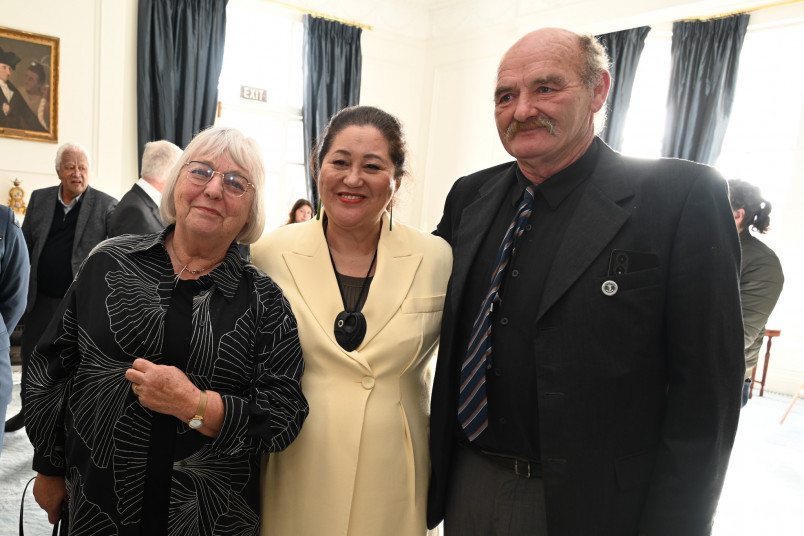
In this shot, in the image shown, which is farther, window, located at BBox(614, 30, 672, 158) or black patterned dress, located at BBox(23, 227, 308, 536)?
window, located at BBox(614, 30, 672, 158)

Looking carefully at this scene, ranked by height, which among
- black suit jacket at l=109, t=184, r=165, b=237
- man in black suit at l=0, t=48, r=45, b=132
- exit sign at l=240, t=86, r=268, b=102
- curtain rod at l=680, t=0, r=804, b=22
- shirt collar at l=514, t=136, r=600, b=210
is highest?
curtain rod at l=680, t=0, r=804, b=22

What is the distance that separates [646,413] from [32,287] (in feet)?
12.0

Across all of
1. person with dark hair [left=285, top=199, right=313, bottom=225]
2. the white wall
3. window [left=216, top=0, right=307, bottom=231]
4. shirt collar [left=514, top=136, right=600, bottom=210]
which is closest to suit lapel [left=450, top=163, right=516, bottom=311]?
shirt collar [left=514, top=136, right=600, bottom=210]

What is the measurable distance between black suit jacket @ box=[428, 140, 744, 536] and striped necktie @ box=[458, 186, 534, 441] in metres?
0.13

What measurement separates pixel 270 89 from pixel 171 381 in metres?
6.93

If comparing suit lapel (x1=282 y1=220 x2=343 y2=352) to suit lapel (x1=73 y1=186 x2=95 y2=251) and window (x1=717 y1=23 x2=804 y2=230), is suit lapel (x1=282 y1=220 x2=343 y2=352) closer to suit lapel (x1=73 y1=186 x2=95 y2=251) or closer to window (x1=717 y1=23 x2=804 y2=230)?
suit lapel (x1=73 y1=186 x2=95 y2=251)

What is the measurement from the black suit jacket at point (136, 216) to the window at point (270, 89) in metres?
4.47

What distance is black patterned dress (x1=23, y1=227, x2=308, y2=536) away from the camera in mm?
1295

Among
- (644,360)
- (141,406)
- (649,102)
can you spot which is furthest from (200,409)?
(649,102)

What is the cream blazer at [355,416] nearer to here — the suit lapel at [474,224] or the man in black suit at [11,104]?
the suit lapel at [474,224]

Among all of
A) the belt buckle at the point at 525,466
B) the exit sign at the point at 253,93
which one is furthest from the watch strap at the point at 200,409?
the exit sign at the point at 253,93

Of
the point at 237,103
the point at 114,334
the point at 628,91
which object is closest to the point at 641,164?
the point at 114,334

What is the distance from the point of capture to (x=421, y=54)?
27.2 ft

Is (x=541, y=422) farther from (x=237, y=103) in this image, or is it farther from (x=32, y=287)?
(x=237, y=103)
